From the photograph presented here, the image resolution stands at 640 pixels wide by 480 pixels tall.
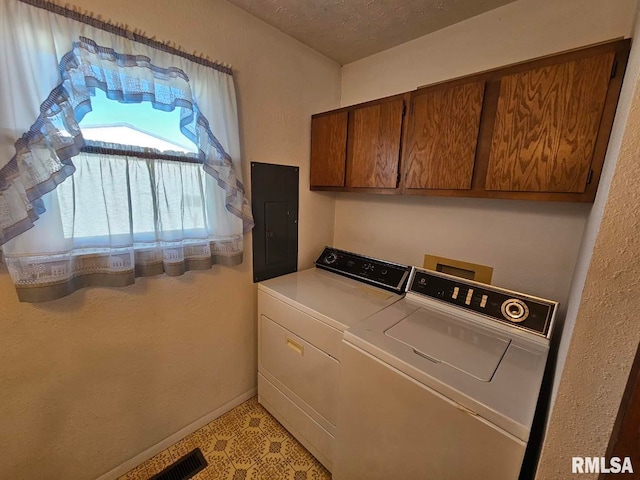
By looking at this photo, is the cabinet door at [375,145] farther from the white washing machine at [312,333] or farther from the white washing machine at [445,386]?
the white washing machine at [445,386]

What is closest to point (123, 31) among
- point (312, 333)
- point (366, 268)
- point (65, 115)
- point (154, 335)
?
point (65, 115)

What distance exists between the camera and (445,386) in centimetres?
85

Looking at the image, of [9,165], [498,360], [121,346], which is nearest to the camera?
[9,165]

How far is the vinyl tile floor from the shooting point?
4.51 feet

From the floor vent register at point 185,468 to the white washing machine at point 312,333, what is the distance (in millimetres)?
449

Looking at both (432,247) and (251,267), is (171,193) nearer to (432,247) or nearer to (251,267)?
(251,267)

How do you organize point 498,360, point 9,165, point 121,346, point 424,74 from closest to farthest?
point 9,165 → point 498,360 → point 121,346 → point 424,74

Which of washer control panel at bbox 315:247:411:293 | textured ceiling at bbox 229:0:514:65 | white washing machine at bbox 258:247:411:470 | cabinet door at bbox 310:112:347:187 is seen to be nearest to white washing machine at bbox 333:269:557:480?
white washing machine at bbox 258:247:411:470

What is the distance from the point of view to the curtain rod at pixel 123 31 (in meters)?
0.92

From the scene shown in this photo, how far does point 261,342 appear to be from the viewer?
1.70m

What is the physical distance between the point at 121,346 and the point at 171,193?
790mm

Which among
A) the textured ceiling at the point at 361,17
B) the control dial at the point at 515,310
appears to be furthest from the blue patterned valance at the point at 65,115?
the control dial at the point at 515,310

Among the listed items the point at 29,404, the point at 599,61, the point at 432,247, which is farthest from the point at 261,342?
the point at 599,61

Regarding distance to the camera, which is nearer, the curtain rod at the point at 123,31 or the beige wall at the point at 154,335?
the curtain rod at the point at 123,31
